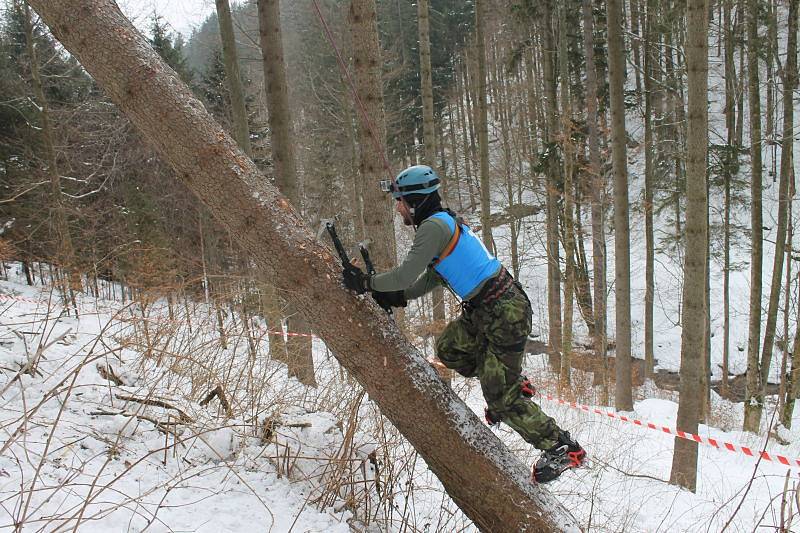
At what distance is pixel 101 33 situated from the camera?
2.65 meters

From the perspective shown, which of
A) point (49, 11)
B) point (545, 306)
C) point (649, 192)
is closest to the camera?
point (49, 11)

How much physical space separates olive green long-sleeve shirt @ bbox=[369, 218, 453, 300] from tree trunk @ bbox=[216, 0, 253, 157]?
A: 6699 mm

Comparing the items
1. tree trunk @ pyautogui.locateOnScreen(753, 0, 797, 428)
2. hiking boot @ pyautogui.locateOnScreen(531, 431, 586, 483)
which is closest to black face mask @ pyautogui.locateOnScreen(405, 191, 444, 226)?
hiking boot @ pyautogui.locateOnScreen(531, 431, 586, 483)

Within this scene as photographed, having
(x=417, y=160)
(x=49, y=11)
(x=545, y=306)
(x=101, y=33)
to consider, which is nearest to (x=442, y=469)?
(x=101, y=33)

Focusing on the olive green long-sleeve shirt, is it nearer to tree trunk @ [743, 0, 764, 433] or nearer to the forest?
the forest

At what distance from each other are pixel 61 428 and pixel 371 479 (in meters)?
1.80

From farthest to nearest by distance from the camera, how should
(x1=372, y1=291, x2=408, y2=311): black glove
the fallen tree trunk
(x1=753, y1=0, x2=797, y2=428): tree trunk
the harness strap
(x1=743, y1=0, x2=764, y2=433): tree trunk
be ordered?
(x1=743, y1=0, x2=764, y2=433): tree trunk, (x1=753, y1=0, x2=797, y2=428): tree trunk, the harness strap, (x1=372, y1=291, x2=408, y2=311): black glove, the fallen tree trunk

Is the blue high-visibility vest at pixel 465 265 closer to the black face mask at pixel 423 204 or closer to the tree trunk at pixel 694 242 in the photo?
the black face mask at pixel 423 204

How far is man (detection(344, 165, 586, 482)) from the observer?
10.5 feet

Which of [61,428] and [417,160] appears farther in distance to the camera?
[417,160]

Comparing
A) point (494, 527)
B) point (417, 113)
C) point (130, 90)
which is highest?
point (417, 113)

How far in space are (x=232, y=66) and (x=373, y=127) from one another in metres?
4.92

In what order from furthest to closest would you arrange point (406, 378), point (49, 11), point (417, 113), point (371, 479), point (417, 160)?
point (417, 160), point (417, 113), point (371, 479), point (406, 378), point (49, 11)

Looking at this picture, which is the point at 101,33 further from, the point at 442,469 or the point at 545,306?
the point at 545,306
